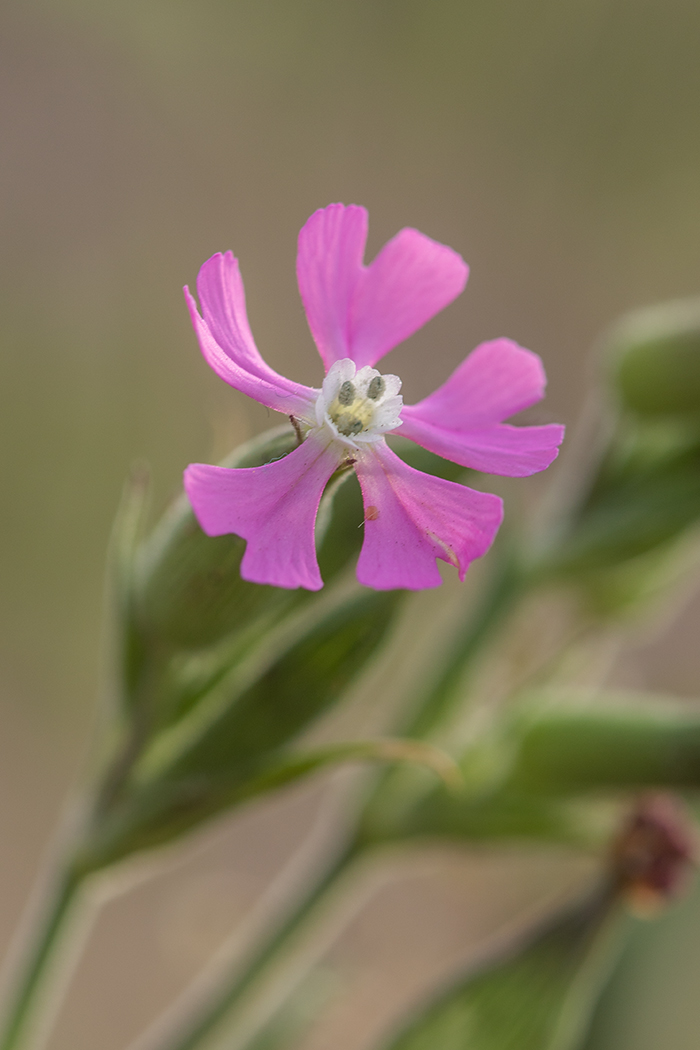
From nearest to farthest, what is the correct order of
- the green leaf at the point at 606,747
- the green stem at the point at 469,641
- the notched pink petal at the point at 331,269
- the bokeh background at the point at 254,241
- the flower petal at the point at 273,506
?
the flower petal at the point at 273,506
the notched pink petal at the point at 331,269
the green leaf at the point at 606,747
the green stem at the point at 469,641
the bokeh background at the point at 254,241

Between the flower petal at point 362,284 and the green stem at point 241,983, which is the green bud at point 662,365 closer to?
the flower petal at point 362,284

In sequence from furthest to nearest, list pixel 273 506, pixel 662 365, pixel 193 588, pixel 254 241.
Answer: pixel 254 241
pixel 662 365
pixel 193 588
pixel 273 506

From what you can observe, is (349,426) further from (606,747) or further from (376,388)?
(606,747)

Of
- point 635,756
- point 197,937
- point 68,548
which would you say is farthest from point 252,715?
point 68,548

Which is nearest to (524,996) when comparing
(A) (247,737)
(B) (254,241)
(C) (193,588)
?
(A) (247,737)

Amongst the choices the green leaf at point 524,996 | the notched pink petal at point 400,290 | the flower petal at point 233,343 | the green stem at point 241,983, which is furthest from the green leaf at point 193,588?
the green leaf at point 524,996

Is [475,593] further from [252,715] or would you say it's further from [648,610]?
[252,715]
